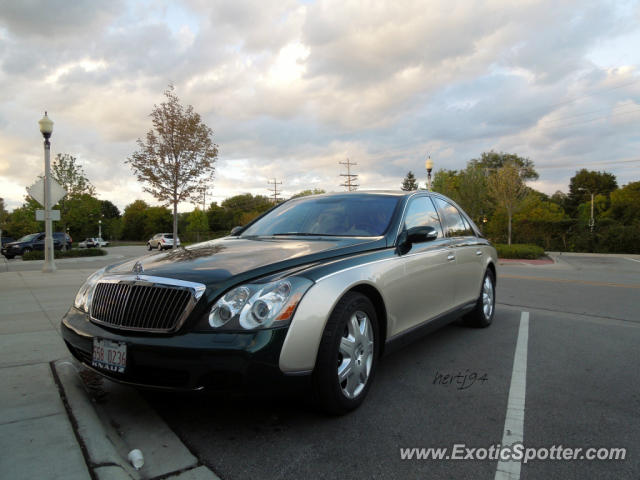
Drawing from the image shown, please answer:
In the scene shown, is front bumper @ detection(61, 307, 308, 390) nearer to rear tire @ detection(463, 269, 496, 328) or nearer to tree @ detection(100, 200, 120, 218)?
rear tire @ detection(463, 269, 496, 328)

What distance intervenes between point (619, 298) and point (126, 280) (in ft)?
28.4

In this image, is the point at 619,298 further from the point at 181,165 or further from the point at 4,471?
the point at 181,165

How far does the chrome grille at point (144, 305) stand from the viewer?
8.36ft

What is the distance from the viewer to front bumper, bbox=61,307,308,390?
238cm

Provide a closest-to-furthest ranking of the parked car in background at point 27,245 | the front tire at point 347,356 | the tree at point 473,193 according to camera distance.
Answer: the front tire at point 347,356 < the parked car in background at point 27,245 < the tree at point 473,193

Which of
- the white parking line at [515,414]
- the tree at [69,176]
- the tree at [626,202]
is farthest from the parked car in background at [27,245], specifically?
the tree at [626,202]

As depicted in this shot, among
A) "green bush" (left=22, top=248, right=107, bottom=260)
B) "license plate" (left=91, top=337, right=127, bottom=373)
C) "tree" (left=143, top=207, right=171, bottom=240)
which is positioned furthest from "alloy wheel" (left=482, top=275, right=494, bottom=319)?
"tree" (left=143, top=207, right=171, bottom=240)

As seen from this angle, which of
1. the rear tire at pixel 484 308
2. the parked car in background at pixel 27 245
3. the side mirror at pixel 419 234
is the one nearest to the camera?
the side mirror at pixel 419 234

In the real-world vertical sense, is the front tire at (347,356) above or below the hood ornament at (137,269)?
below

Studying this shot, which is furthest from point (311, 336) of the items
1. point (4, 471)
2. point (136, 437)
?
point (4, 471)

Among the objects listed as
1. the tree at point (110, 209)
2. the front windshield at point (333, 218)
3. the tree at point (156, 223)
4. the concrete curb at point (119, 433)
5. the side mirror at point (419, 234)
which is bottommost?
the concrete curb at point (119, 433)

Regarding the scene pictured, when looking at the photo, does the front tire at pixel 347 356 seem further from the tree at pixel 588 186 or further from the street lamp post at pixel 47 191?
the tree at pixel 588 186

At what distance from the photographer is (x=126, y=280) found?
284 cm

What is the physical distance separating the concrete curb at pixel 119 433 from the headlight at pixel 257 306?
0.73m
